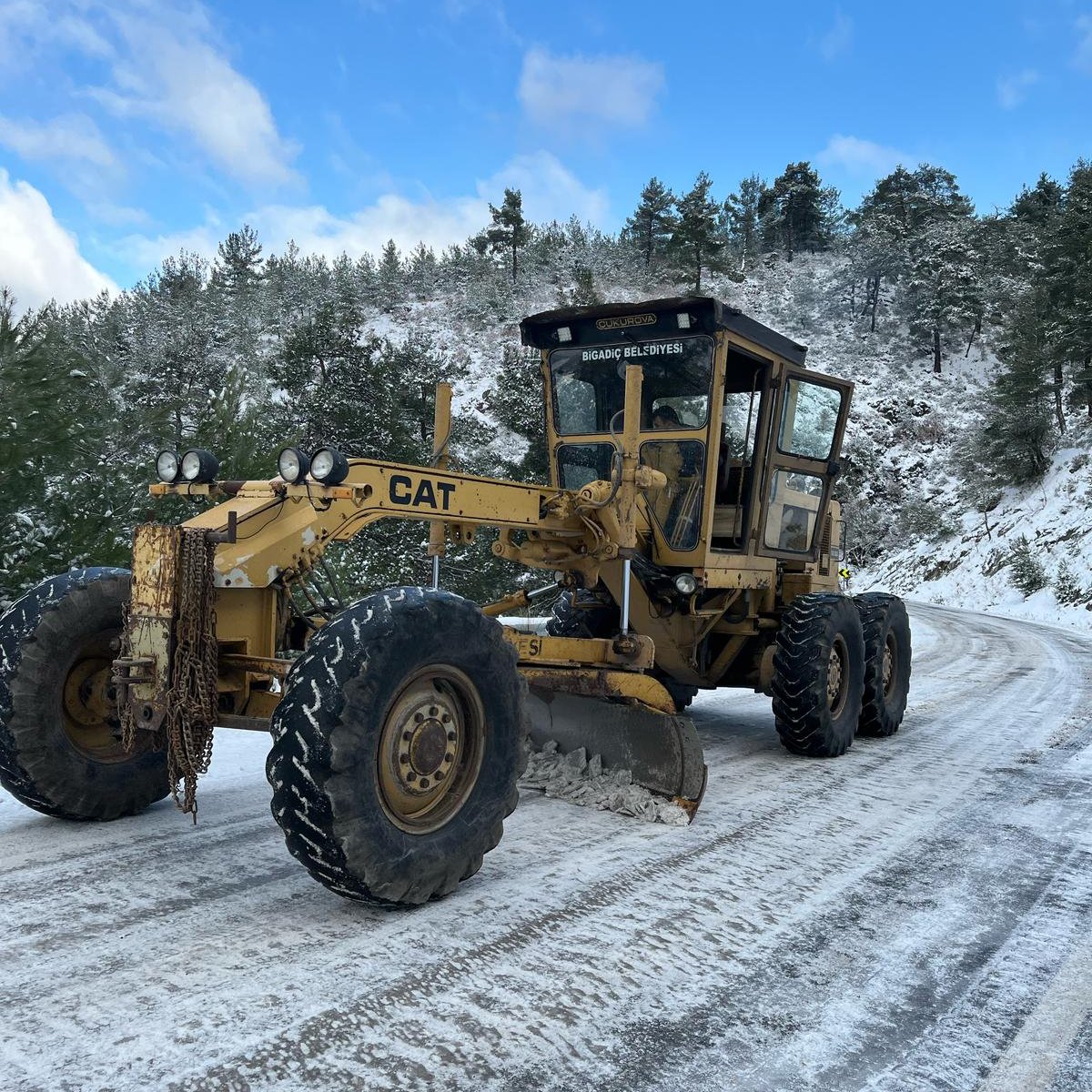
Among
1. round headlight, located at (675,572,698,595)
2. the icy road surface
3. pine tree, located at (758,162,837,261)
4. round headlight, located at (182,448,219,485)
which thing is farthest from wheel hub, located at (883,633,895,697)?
pine tree, located at (758,162,837,261)

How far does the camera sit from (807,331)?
57000 mm

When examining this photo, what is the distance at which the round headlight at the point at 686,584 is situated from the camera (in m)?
6.39

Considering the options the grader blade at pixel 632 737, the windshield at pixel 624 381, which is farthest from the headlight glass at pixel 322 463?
the windshield at pixel 624 381

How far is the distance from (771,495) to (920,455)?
4124 centimetres

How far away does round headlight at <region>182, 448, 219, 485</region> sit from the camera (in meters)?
4.18

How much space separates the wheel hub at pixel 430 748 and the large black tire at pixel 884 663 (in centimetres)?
470

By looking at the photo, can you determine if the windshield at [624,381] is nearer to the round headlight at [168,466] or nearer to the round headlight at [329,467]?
the round headlight at [329,467]

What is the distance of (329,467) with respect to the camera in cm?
385

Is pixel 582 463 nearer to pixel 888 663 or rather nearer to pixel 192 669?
pixel 888 663

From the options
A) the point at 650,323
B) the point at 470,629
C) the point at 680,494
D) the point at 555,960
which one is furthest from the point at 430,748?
the point at 650,323

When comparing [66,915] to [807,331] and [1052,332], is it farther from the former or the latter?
[807,331]

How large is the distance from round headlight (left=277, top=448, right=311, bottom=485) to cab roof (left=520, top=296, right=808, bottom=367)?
9.69 feet

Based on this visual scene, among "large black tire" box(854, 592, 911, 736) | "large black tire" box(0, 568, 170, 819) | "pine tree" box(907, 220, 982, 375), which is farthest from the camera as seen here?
"pine tree" box(907, 220, 982, 375)

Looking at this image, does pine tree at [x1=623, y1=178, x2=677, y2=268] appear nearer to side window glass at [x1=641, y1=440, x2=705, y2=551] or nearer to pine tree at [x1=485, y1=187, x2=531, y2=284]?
pine tree at [x1=485, y1=187, x2=531, y2=284]
